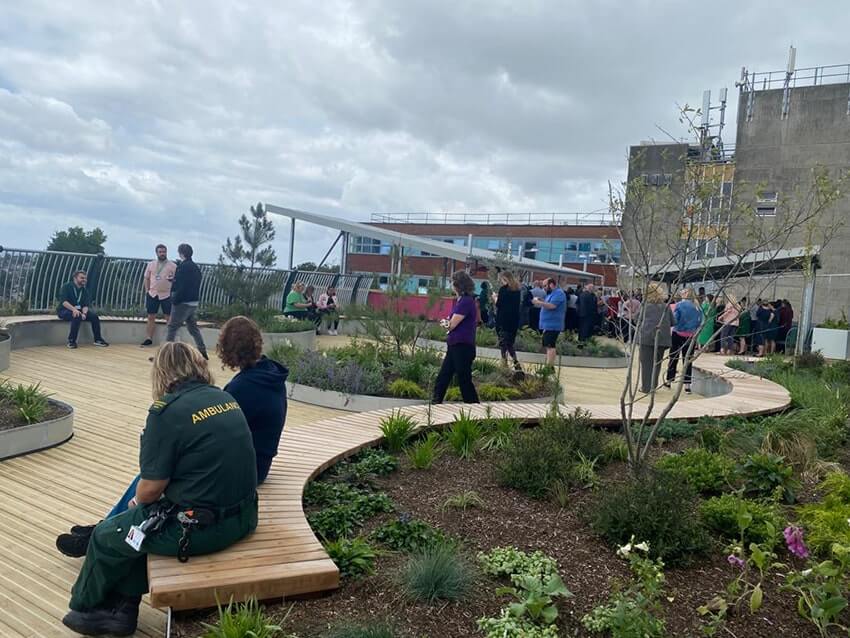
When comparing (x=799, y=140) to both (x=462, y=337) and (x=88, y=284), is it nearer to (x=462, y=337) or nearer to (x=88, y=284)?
(x=462, y=337)

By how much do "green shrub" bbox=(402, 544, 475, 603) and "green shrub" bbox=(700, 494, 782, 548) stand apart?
1.65 m

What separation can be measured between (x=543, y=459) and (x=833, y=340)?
49.1 ft

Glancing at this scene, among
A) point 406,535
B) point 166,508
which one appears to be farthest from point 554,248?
point 166,508

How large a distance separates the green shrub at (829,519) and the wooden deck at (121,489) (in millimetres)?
2338

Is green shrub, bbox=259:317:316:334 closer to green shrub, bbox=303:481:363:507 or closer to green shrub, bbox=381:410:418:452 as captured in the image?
green shrub, bbox=381:410:418:452

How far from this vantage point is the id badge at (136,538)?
116 inches

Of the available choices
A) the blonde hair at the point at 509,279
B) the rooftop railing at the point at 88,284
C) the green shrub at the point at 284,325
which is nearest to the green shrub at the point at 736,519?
the blonde hair at the point at 509,279

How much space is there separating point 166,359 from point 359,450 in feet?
7.40

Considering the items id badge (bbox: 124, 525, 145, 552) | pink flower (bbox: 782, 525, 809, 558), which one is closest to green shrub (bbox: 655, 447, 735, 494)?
pink flower (bbox: 782, 525, 809, 558)

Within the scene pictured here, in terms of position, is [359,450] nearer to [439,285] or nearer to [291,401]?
[291,401]

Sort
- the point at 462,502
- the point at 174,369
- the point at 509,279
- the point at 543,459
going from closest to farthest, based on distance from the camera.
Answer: the point at 174,369 < the point at 462,502 < the point at 543,459 < the point at 509,279

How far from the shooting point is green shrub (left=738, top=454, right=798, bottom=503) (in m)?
4.50

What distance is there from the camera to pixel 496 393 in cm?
849

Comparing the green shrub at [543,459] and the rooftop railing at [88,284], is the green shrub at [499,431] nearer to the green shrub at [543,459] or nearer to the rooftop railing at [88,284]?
the green shrub at [543,459]
